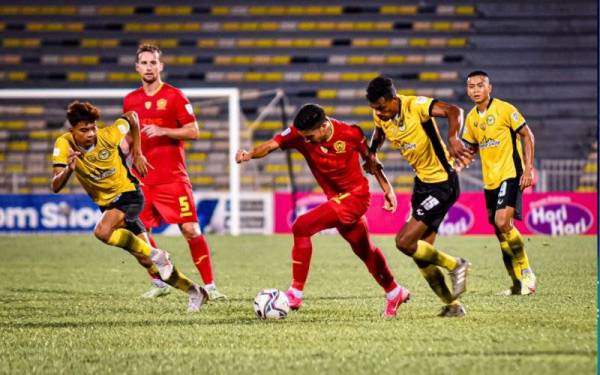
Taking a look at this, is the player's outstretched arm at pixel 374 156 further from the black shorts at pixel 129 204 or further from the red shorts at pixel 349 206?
the black shorts at pixel 129 204

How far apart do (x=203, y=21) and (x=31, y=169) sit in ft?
27.7

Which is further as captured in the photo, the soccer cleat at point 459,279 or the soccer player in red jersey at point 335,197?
the soccer player in red jersey at point 335,197

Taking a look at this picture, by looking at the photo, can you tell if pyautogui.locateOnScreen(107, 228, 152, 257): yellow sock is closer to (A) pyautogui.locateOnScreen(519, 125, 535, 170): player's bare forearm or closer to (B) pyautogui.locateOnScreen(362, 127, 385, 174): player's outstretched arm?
(B) pyautogui.locateOnScreen(362, 127, 385, 174): player's outstretched arm

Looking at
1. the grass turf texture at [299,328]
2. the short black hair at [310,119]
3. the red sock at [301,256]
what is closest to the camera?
the grass turf texture at [299,328]

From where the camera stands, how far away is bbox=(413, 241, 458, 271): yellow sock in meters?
6.61

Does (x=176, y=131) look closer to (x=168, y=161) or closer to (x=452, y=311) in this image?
(x=168, y=161)

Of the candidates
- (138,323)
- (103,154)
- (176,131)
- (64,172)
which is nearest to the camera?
(138,323)

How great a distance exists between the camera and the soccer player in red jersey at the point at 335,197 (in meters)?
6.84

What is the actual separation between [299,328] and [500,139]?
132 inches

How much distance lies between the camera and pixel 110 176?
7.63 meters

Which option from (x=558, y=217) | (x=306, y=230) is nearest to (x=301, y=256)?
(x=306, y=230)

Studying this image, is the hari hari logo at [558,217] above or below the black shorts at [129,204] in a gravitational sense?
below

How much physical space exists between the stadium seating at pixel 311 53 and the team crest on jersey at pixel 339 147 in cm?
1797

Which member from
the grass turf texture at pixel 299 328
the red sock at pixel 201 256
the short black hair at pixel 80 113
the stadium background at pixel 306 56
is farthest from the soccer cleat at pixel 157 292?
the stadium background at pixel 306 56
